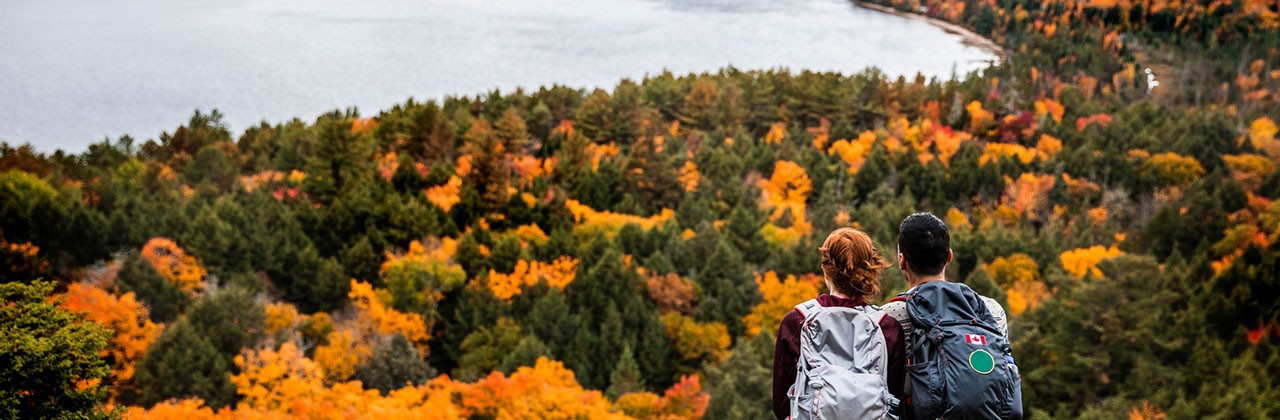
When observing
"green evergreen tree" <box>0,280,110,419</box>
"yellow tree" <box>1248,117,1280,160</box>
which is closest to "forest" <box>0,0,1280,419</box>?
"green evergreen tree" <box>0,280,110,419</box>

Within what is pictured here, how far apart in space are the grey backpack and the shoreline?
504 feet

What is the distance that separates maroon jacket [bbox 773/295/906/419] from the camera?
5.66 m

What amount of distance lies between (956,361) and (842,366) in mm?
613

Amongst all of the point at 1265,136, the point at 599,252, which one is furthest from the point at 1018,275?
the point at 1265,136

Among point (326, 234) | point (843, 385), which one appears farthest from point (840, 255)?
point (326, 234)

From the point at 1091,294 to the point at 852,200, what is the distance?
4368cm

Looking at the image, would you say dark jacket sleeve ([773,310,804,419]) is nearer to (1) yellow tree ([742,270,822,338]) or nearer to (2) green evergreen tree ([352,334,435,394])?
(2) green evergreen tree ([352,334,435,394])

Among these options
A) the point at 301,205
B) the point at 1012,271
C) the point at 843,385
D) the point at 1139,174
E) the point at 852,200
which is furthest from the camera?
the point at 1139,174

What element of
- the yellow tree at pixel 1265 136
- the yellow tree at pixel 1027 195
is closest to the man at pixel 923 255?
the yellow tree at pixel 1027 195

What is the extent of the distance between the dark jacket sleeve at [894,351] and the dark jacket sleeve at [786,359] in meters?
0.48

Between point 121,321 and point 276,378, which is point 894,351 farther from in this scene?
point 121,321

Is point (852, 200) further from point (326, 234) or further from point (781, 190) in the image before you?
point (326, 234)

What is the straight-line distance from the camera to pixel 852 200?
84812 millimetres

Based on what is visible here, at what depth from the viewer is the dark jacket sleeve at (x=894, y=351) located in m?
5.64
